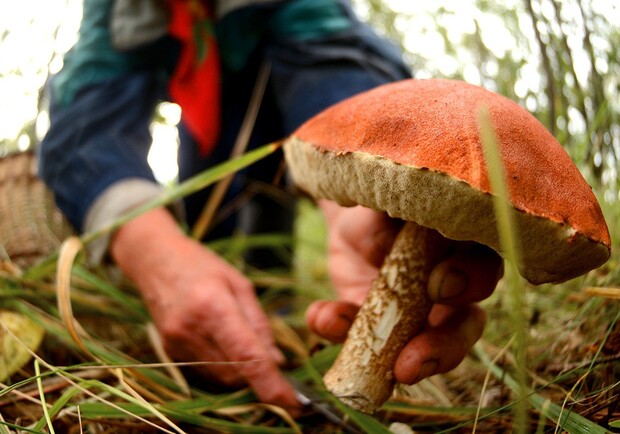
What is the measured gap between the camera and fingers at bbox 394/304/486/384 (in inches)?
20.7

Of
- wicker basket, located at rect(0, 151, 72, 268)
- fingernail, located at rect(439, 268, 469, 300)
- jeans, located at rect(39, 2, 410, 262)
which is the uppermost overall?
jeans, located at rect(39, 2, 410, 262)

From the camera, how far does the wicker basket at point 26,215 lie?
3.53ft

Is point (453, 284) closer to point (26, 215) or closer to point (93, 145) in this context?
point (93, 145)

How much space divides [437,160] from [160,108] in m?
1.41

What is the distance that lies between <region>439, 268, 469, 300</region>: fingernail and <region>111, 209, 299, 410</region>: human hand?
30 cm

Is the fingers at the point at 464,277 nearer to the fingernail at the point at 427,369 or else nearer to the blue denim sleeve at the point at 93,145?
the fingernail at the point at 427,369

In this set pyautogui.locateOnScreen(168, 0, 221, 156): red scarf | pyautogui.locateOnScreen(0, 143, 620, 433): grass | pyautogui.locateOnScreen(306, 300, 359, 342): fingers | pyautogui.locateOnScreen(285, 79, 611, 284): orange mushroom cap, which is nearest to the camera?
pyautogui.locateOnScreen(285, 79, 611, 284): orange mushroom cap

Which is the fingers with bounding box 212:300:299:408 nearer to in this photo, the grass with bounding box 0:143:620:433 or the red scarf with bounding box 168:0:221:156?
the grass with bounding box 0:143:620:433

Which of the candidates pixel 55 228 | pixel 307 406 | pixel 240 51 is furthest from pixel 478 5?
pixel 55 228

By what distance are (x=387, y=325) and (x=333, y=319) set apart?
0.10 m

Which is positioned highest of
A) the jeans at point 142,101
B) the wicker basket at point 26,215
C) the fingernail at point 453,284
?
the jeans at point 142,101

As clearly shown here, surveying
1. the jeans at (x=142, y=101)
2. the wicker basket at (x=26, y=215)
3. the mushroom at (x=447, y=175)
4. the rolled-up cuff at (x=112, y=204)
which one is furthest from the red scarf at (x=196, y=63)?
the mushroom at (x=447, y=175)

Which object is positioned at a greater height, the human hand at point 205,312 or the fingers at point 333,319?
the fingers at point 333,319

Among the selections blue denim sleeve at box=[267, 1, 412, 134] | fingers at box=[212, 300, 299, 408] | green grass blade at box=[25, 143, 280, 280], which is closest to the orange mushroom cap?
green grass blade at box=[25, 143, 280, 280]
